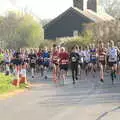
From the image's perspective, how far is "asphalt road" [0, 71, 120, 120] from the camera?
47.3 ft

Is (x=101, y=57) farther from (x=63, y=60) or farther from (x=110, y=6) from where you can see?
(x=110, y=6)

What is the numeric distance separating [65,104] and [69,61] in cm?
953

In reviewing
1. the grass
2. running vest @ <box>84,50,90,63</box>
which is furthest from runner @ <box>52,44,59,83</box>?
running vest @ <box>84,50,90,63</box>

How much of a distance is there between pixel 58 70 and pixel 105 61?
2609mm

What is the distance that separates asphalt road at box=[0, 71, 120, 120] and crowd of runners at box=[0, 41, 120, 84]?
1.80 meters

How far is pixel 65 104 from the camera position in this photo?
16969 mm

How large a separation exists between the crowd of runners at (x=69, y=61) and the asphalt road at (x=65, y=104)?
1795 millimetres

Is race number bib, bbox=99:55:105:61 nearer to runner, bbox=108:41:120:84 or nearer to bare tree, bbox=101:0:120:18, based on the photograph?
runner, bbox=108:41:120:84

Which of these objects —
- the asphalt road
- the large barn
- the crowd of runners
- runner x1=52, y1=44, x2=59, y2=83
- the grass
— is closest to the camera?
the asphalt road

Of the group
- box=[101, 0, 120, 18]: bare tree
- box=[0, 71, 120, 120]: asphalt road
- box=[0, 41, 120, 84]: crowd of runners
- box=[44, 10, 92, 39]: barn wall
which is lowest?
box=[0, 71, 120, 120]: asphalt road

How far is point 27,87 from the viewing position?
2347 cm

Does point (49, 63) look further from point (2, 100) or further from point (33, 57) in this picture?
point (2, 100)

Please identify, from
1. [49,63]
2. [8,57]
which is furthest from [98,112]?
[8,57]

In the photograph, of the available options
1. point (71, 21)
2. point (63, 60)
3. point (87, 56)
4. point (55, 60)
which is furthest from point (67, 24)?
point (63, 60)
